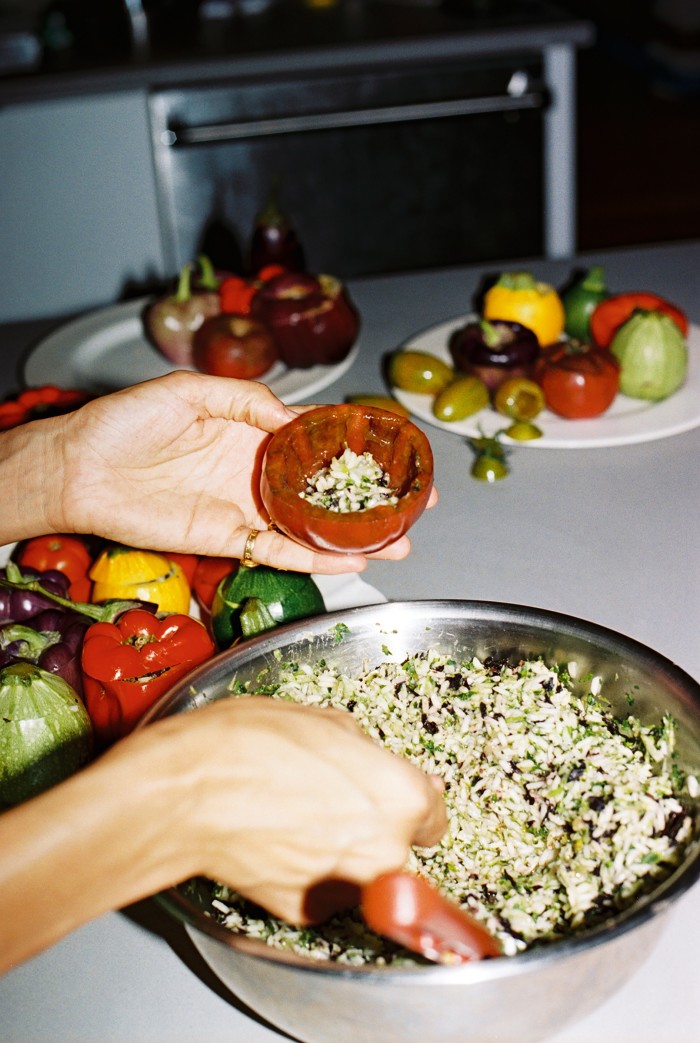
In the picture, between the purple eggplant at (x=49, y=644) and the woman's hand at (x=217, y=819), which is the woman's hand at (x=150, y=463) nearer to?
the purple eggplant at (x=49, y=644)

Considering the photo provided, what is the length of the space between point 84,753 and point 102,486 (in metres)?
0.36

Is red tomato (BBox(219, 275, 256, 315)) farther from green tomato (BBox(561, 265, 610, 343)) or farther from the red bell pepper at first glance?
the red bell pepper

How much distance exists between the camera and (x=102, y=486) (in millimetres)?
1287

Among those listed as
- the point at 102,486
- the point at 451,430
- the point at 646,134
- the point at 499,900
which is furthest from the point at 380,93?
the point at 646,134

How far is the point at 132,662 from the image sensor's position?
3.55 feet

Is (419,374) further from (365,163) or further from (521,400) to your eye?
(365,163)

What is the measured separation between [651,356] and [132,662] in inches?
40.9

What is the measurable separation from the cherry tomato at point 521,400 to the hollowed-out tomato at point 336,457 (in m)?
0.52

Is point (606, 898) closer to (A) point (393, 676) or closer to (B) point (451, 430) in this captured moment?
(A) point (393, 676)

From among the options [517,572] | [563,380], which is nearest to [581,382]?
[563,380]

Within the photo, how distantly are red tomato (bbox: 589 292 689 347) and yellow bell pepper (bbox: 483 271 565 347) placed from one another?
79 millimetres

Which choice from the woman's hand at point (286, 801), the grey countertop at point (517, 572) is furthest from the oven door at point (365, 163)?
the woman's hand at point (286, 801)

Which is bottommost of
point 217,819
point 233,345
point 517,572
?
point 517,572

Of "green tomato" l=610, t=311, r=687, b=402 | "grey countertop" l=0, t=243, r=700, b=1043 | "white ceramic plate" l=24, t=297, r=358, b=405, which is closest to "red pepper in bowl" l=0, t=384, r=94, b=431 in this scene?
"white ceramic plate" l=24, t=297, r=358, b=405
